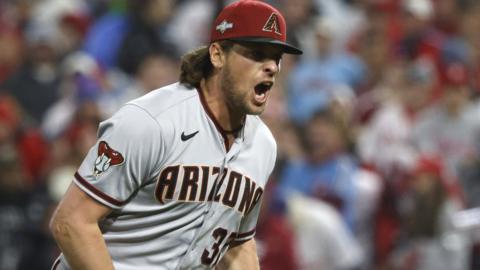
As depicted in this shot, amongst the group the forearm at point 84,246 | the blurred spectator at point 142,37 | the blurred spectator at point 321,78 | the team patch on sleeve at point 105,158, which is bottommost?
the blurred spectator at point 321,78

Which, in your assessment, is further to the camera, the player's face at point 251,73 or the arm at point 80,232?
the player's face at point 251,73

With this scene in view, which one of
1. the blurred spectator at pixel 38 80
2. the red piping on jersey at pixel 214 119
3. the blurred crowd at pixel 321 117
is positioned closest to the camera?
the red piping on jersey at pixel 214 119

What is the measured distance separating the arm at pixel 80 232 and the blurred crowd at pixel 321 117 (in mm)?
3592

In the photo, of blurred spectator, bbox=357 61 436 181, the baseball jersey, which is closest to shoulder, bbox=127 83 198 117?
the baseball jersey

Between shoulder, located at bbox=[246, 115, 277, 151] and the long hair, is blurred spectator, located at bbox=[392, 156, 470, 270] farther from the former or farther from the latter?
the long hair

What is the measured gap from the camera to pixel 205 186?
4395 millimetres

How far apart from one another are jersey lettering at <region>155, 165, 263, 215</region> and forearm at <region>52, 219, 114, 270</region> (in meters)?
0.31

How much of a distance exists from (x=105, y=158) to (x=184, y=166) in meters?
0.32

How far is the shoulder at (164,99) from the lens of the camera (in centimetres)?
423

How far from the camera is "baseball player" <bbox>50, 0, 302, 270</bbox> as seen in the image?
4.14 m

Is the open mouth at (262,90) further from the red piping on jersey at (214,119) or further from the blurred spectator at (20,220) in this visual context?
the blurred spectator at (20,220)

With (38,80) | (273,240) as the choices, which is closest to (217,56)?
(273,240)

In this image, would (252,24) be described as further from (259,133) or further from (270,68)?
(259,133)

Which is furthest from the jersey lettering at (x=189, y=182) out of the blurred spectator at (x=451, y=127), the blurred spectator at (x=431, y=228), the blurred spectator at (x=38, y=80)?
the blurred spectator at (x=38, y=80)
